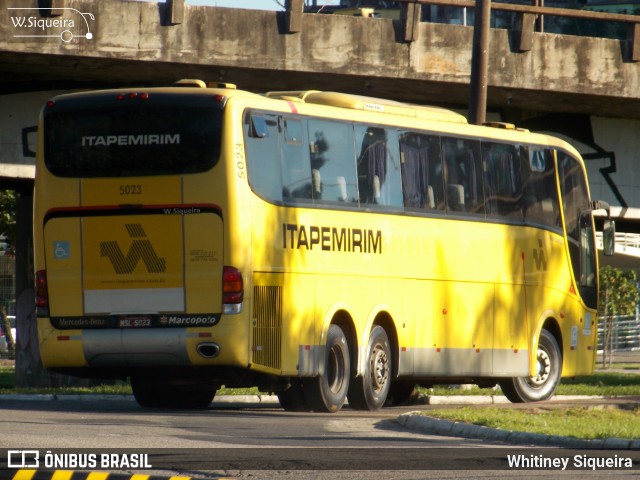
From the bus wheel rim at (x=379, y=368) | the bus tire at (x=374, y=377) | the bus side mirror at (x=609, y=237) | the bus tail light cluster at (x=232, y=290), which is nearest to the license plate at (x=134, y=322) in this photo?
the bus tail light cluster at (x=232, y=290)

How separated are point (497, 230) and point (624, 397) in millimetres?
4178

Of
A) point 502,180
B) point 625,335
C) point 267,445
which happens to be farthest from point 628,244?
point 267,445

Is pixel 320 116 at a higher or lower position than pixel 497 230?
higher

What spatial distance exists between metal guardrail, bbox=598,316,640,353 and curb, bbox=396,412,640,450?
4528 cm

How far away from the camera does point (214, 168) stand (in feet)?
55.3

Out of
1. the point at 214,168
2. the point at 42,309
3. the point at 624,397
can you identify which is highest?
the point at 214,168

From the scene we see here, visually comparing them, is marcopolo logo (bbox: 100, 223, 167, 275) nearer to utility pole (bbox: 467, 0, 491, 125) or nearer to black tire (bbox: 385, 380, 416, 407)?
black tire (bbox: 385, 380, 416, 407)

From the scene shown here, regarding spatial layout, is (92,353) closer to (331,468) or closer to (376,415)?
(376,415)

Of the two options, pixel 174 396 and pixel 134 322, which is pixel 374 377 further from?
pixel 134 322

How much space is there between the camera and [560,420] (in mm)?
15719

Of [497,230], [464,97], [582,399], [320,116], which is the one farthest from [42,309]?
[464,97]

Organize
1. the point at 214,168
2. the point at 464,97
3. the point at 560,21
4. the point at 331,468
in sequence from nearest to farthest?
the point at 331,468 < the point at 214,168 < the point at 464,97 < the point at 560,21

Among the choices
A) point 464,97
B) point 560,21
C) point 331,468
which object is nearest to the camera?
point 331,468

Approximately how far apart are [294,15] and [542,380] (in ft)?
22.7
